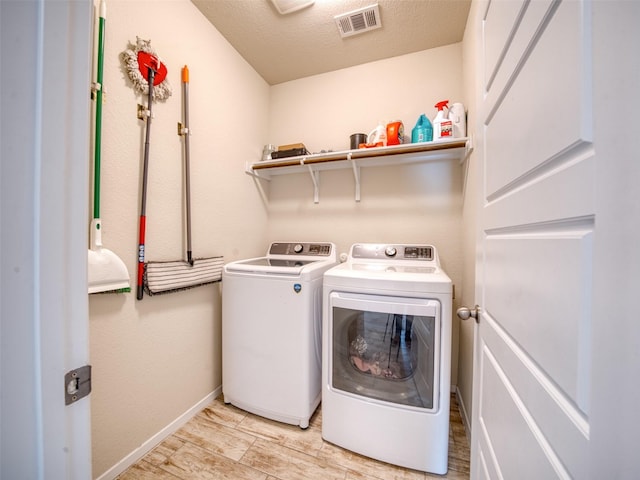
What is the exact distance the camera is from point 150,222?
4.42ft

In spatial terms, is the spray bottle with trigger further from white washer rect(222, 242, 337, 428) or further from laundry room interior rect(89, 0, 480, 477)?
white washer rect(222, 242, 337, 428)

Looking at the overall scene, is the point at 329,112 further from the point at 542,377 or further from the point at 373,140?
the point at 542,377

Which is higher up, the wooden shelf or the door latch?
the wooden shelf

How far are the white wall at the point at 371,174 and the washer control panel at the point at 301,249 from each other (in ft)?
0.50

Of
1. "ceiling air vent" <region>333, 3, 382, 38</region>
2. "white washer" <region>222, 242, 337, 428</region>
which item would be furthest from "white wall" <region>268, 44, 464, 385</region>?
"white washer" <region>222, 242, 337, 428</region>

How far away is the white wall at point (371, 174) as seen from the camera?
1.90m

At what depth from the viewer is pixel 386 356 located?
1.34 metres

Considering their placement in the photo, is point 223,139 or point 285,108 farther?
point 285,108

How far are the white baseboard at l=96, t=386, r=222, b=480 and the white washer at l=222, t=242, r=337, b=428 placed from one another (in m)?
0.15

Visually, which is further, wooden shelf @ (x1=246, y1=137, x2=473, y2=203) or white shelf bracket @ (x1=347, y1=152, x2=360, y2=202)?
white shelf bracket @ (x1=347, y1=152, x2=360, y2=202)

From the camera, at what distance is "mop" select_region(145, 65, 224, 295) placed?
132 cm

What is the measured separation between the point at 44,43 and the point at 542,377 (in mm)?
1046

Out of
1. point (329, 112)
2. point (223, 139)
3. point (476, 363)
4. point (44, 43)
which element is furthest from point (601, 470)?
point (329, 112)

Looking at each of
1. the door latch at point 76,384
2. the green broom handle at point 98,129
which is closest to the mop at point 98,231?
the green broom handle at point 98,129
